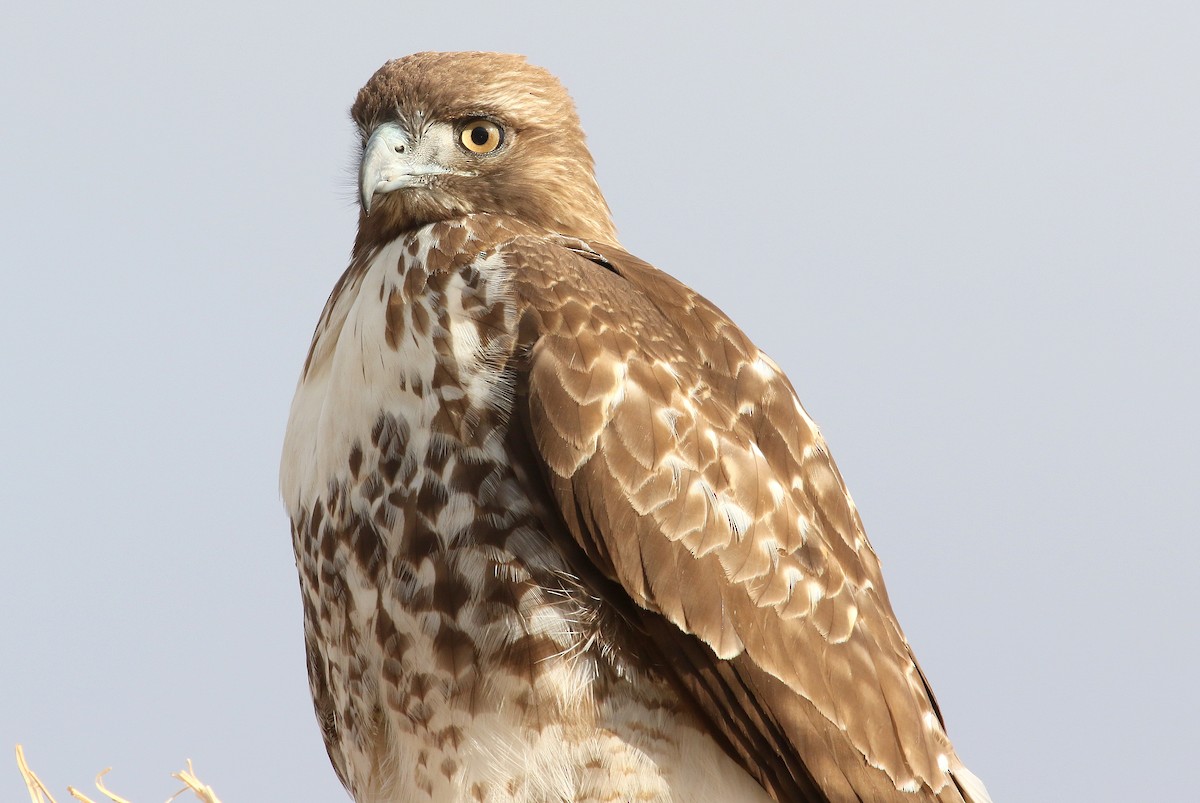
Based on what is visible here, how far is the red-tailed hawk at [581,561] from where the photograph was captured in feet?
12.8

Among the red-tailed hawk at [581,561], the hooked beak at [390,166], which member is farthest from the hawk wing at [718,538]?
the hooked beak at [390,166]

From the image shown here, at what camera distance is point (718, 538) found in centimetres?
399

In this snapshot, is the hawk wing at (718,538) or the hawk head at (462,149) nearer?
the hawk wing at (718,538)

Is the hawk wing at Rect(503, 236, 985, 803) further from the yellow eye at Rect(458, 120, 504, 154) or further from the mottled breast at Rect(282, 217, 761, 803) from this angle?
Answer: the yellow eye at Rect(458, 120, 504, 154)

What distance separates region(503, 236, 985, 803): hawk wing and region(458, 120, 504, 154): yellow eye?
53 cm

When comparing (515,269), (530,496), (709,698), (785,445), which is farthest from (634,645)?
(515,269)

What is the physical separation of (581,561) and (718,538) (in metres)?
0.39

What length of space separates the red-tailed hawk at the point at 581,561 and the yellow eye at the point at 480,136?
431 millimetres

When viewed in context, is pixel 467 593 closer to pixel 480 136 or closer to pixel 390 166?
pixel 390 166

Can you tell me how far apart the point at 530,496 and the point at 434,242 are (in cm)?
90

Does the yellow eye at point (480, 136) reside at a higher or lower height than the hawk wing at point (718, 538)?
higher

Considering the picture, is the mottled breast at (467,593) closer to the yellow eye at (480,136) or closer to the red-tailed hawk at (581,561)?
the red-tailed hawk at (581,561)

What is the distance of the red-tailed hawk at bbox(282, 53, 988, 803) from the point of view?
3912 mm

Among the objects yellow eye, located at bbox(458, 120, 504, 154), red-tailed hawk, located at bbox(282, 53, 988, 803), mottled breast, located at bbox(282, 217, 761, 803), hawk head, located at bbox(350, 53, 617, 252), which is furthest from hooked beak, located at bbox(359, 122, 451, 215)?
mottled breast, located at bbox(282, 217, 761, 803)
